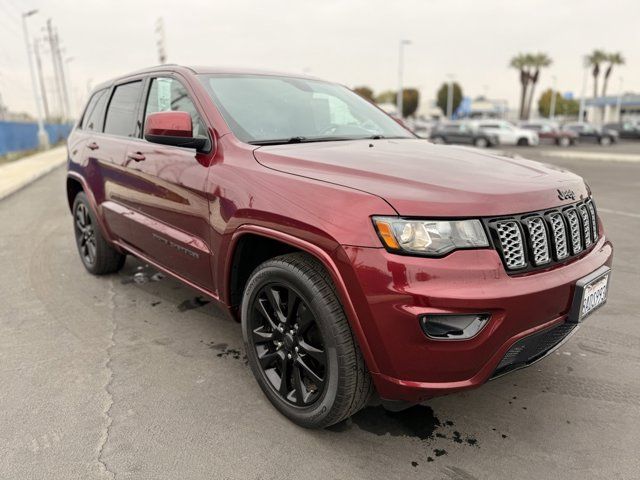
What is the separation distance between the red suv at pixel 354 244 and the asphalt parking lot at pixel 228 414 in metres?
0.27

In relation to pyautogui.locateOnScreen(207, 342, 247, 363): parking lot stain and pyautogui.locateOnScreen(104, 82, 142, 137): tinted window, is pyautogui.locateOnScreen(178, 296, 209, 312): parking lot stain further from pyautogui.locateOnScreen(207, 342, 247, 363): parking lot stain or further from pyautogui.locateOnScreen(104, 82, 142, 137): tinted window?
pyautogui.locateOnScreen(104, 82, 142, 137): tinted window

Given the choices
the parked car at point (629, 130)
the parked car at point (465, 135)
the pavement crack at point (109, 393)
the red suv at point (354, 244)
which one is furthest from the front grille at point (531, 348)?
the parked car at point (629, 130)

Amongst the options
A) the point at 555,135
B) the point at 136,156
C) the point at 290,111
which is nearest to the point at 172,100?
the point at 136,156

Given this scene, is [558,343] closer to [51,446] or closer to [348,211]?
[348,211]

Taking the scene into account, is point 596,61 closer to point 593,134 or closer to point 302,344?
point 593,134

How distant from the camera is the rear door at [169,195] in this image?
9.57 ft

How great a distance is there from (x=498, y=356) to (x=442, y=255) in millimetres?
Answer: 467

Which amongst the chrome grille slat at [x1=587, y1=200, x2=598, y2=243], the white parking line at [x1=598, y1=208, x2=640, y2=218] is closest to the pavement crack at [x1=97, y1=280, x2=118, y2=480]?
the chrome grille slat at [x1=587, y1=200, x2=598, y2=243]

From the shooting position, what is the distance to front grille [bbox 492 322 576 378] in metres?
2.08

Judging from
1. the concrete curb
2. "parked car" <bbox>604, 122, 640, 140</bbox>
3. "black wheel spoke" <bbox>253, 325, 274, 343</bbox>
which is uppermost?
"black wheel spoke" <bbox>253, 325, 274, 343</bbox>

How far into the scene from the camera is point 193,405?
107 inches

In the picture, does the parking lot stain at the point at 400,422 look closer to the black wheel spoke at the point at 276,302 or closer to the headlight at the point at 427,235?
the black wheel spoke at the point at 276,302

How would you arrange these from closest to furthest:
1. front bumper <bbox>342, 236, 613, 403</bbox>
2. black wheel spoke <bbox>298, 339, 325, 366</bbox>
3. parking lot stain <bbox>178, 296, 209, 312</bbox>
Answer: front bumper <bbox>342, 236, 613, 403</bbox>
black wheel spoke <bbox>298, 339, 325, 366</bbox>
parking lot stain <bbox>178, 296, 209, 312</bbox>

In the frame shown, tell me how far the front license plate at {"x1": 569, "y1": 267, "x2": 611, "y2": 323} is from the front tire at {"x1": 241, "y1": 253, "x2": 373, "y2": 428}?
3.09 feet
